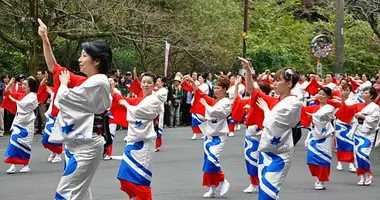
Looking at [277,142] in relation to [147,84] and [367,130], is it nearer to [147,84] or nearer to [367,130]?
[147,84]

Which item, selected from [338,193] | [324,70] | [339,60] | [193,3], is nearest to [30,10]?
[193,3]

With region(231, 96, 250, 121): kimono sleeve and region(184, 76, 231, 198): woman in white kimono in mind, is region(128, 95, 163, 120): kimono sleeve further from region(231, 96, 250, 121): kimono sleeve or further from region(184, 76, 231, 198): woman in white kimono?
region(231, 96, 250, 121): kimono sleeve

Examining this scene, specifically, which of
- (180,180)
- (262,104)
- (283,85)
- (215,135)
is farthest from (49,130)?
(283,85)

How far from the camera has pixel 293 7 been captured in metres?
38.6

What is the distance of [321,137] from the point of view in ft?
40.2

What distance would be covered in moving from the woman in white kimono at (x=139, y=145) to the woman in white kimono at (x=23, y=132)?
445cm

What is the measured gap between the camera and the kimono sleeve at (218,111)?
1116 cm

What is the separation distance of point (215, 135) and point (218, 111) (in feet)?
1.24

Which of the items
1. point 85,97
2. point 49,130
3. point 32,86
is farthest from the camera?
point 49,130

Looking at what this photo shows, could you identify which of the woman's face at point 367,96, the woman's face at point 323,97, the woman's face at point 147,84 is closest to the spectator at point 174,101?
the woman's face at point 367,96

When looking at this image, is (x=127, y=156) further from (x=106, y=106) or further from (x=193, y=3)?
(x=193, y=3)

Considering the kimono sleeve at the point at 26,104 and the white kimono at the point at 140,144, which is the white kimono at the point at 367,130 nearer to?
the white kimono at the point at 140,144

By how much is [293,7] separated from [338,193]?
28.3 meters

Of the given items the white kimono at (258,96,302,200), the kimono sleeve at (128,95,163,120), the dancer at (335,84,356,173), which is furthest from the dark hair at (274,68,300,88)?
the dancer at (335,84,356,173)
